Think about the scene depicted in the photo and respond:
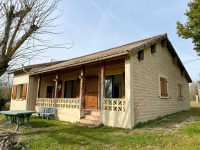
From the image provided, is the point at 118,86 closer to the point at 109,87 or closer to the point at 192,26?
the point at 109,87

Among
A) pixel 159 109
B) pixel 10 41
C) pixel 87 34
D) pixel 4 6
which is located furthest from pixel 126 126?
pixel 4 6

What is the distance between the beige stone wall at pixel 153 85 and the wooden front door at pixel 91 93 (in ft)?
11.6

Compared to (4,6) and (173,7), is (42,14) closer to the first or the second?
(4,6)

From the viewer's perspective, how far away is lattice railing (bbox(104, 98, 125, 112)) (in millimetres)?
7621

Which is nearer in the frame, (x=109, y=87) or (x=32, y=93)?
(x=109, y=87)

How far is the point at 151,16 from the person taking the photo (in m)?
10.4

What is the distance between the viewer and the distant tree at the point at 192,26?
10484 millimetres

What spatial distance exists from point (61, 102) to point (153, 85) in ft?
18.8

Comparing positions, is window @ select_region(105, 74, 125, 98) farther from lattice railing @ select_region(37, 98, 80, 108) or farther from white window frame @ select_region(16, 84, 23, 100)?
white window frame @ select_region(16, 84, 23, 100)

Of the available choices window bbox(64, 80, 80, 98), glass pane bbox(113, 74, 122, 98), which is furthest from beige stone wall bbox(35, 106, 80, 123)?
glass pane bbox(113, 74, 122, 98)

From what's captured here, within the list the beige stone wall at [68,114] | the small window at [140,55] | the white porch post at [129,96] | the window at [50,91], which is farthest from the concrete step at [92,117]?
the window at [50,91]

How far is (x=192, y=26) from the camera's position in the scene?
10844 millimetres

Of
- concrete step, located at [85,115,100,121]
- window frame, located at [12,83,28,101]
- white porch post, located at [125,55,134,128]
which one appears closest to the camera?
white porch post, located at [125,55,134,128]

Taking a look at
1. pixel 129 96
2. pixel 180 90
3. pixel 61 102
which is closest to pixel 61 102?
pixel 61 102
